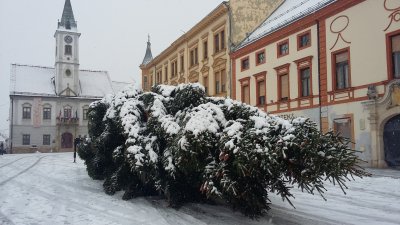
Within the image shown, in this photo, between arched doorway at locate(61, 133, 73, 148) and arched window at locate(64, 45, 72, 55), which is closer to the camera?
arched doorway at locate(61, 133, 73, 148)

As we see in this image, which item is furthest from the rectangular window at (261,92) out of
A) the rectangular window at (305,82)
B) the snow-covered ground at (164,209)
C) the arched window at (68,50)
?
the arched window at (68,50)

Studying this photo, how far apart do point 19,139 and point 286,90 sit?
43.1m

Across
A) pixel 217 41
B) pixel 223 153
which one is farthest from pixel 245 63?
pixel 223 153

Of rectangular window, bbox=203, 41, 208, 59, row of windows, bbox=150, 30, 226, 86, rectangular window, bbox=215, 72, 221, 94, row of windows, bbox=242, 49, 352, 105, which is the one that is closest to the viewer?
row of windows, bbox=242, 49, 352, 105

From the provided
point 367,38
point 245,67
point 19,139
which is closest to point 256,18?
point 245,67

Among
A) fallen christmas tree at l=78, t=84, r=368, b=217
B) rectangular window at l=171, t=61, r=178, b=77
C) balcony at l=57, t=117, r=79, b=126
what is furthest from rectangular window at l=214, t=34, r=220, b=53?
balcony at l=57, t=117, r=79, b=126

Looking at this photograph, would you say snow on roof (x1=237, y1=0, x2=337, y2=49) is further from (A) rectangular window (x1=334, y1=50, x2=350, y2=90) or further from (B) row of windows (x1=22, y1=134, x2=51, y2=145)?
(B) row of windows (x1=22, y1=134, x2=51, y2=145)

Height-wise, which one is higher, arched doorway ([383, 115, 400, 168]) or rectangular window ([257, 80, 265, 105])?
rectangular window ([257, 80, 265, 105])

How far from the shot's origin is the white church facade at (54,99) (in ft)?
174

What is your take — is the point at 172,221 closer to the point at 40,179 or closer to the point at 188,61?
the point at 40,179

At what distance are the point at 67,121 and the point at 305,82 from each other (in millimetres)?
42683

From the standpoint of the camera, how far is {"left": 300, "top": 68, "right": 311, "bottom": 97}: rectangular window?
67.4ft

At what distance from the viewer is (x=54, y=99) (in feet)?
182

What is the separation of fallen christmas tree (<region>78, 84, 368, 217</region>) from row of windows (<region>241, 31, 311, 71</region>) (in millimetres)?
13104
